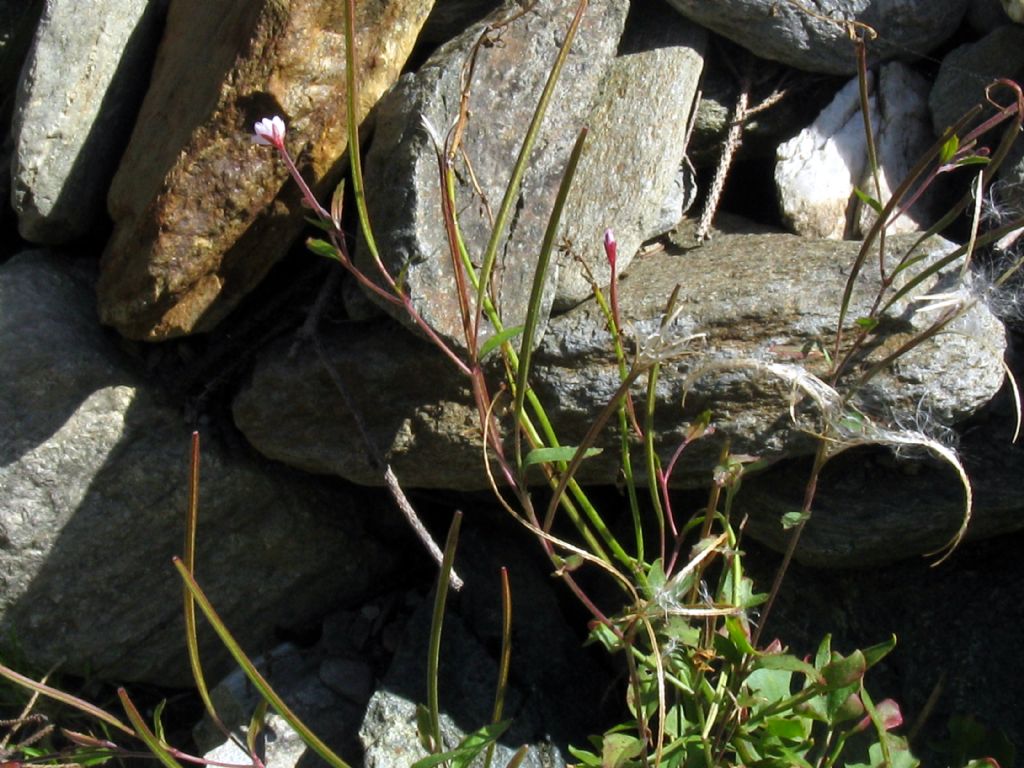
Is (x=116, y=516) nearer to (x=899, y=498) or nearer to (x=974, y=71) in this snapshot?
(x=899, y=498)

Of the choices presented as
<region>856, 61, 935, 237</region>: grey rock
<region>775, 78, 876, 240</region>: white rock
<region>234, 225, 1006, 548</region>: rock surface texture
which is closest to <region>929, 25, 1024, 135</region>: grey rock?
<region>856, 61, 935, 237</region>: grey rock

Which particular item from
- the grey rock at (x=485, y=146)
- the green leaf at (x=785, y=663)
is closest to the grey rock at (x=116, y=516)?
the grey rock at (x=485, y=146)

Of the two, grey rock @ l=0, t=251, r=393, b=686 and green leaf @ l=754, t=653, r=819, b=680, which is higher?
green leaf @ l=754, t=653, r=819, b=680

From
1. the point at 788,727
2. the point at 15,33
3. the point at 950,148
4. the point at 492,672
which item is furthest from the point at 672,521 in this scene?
the point at 15,33

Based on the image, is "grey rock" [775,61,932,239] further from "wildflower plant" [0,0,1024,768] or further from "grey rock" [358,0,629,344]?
"grey rock" [358,0,629,344]

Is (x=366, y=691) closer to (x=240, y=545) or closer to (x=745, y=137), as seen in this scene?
(x=240, y=545)
